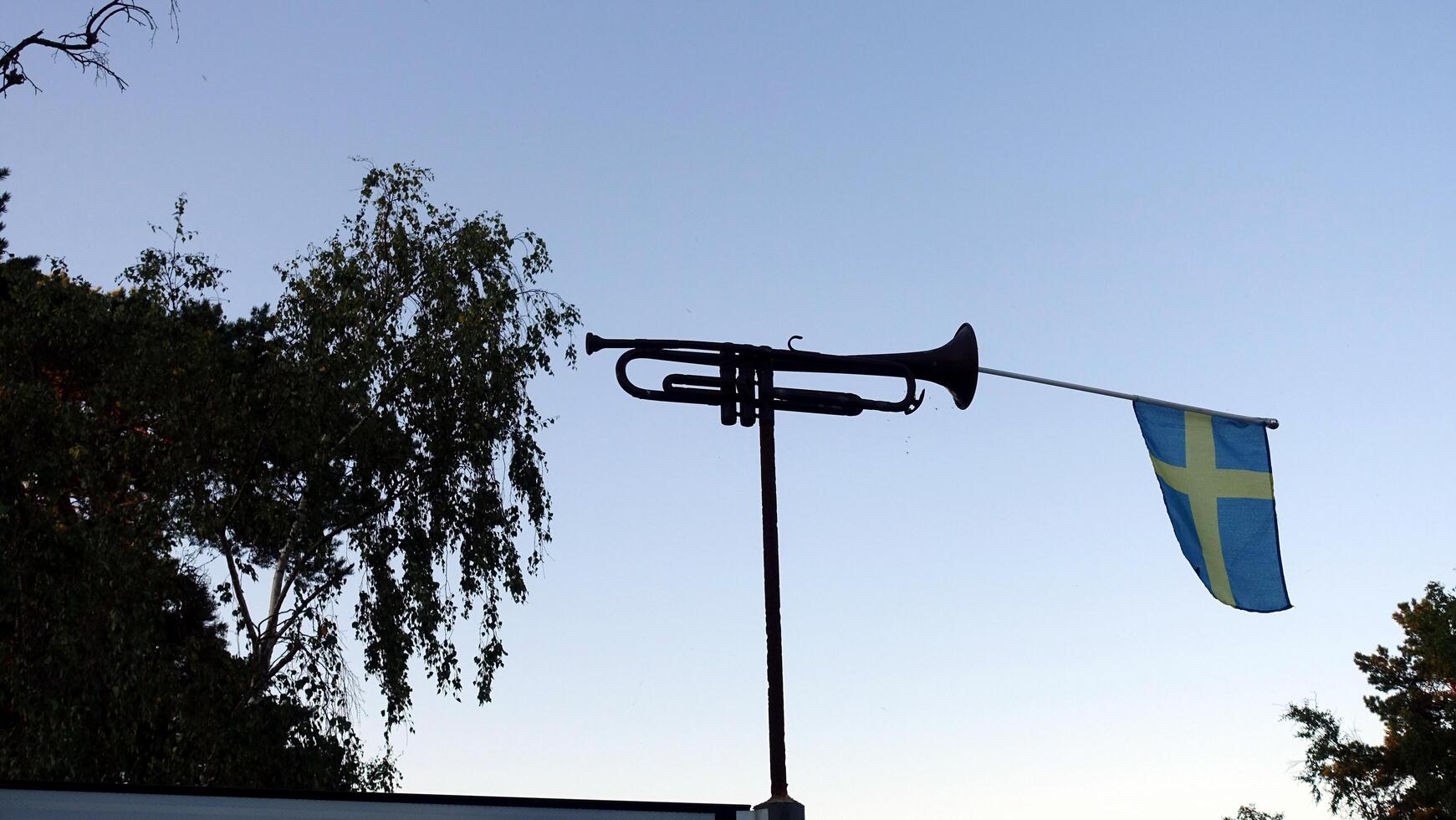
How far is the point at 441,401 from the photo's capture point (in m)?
18.6

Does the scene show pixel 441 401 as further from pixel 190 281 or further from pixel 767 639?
pixel 767 639

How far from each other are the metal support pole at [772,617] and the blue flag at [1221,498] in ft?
12.9

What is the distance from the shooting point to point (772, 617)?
17.7 ft

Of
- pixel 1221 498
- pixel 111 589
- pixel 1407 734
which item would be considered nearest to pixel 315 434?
pixel 111 589

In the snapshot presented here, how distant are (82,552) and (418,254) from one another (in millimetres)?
5869

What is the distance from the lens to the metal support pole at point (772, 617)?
5.04m

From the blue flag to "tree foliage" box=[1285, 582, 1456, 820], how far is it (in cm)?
2737

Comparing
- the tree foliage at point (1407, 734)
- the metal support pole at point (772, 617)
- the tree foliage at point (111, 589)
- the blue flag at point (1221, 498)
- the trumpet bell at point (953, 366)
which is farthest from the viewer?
the tree foliage at point (1407, 734)

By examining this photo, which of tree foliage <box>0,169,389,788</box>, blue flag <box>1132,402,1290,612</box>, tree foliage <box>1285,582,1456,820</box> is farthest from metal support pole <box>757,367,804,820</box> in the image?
tree foliage <box>1285,582,1456,820</box>

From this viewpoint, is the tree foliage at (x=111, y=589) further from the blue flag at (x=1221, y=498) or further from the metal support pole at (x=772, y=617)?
the metal support pole at (x=772, y=617)

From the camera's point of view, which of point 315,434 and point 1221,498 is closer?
point 1221,498

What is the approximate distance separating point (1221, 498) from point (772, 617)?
4363mm

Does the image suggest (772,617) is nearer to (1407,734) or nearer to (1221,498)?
(1221,498)

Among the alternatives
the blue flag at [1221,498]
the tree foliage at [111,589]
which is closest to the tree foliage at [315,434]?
the tree foliage at [111,589]
